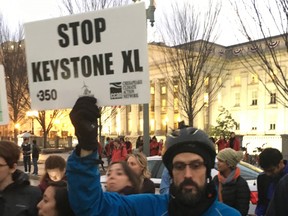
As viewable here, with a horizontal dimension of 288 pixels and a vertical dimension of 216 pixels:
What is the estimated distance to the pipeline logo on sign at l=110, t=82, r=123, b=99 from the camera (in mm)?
2646

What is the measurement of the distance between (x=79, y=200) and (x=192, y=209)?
52 centimetres

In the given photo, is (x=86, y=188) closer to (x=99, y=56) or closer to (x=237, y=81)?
(x=99, y=56)

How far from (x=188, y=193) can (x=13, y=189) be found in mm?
1719

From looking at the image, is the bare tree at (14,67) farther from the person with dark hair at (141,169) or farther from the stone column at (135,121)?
the stone column at (135,121)

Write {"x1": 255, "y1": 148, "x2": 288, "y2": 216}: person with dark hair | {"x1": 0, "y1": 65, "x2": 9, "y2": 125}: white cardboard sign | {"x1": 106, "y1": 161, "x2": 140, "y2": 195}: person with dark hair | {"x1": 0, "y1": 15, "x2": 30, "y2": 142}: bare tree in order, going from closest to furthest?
{"x1": 106, "y1": 161, "x2": 140, "y2": 195}: person with dark hair, {"x1": 0, "y1": 65, "x2": 9, "y2": 125}: white cardboard sign, {"x1": 255, "y1": 148, "x2": 288, "y2": 216}: person with dark hair, {"x1": 0, "y1": 15, "x2": 30, "y2": 142}: bare tree

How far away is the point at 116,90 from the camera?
8.77ft

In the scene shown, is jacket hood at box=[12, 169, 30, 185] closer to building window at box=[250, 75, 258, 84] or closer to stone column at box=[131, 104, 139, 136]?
building window at box=[250, 75, 258, 84]

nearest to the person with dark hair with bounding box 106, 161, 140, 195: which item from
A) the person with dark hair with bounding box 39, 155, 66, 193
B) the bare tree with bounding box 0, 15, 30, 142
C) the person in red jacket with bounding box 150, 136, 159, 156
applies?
the person with dark hair with bounding box 39, 155, 66, 193

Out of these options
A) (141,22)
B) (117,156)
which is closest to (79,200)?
(141,22)

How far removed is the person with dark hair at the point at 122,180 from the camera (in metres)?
3.35

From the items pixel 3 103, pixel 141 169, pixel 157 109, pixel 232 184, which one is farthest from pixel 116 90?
pixel 157 109

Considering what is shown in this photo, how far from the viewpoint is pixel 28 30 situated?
9.46ft

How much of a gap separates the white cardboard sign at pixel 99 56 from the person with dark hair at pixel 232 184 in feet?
7.84

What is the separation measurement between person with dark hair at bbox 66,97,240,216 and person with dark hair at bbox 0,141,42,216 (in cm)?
118
